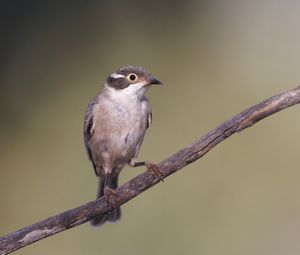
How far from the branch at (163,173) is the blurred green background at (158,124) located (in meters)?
3.58

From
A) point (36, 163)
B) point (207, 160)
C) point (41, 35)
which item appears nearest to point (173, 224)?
point (207, 160)

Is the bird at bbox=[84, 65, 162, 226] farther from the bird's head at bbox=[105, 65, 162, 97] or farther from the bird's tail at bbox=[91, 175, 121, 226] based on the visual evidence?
the bird's tail at bbox=[91, 175, 121, 226]

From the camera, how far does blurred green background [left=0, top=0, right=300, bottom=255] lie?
10031 millimetres

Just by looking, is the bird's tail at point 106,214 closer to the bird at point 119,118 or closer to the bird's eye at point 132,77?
the bird at point 119,118

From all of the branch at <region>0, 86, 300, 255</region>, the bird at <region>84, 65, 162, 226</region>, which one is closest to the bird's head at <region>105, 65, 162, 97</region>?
→ the bird at <region>84, 65, 162, 226</region>

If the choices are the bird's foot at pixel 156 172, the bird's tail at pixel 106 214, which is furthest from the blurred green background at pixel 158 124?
the bird's foot at pixel 156 172

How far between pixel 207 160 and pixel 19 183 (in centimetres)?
321

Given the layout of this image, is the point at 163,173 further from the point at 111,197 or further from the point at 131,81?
the point at 131,81

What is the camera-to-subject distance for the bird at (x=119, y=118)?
7191 millimetres

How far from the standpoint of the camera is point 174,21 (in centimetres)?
1305

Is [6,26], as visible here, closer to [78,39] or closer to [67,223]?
[78,39]

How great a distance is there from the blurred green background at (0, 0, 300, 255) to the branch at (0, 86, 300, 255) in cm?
358

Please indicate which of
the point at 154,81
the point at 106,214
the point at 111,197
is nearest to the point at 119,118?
the point at 154,81

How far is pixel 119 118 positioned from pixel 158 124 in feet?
12.5
